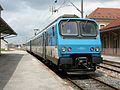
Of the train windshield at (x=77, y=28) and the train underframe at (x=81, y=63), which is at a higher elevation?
the train windshield at (x=77, y=28)

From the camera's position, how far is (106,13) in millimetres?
77688

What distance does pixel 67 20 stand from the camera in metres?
16.3

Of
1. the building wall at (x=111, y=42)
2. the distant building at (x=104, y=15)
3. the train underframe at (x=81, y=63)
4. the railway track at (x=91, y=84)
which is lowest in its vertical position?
the railway track at (x=91, y=84)

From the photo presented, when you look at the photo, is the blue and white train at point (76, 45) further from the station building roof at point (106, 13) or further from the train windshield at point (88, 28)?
the station building roof at point (106, 13)

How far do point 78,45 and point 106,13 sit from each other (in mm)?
63128

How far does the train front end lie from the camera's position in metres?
15.5

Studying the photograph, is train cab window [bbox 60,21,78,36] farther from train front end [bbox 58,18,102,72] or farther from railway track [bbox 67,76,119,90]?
railway track [bbox 67,76,119,90]

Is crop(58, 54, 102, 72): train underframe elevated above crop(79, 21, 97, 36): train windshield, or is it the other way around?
crop(79, 21, 97, 36): train windshield

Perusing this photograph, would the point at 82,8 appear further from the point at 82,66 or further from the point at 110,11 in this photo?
the point at 110,11

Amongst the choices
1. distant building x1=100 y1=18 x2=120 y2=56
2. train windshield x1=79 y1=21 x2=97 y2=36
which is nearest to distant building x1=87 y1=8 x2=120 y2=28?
distant building x1=100 y1=18 x2=120 y2=56

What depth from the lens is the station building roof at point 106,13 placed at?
7488cm

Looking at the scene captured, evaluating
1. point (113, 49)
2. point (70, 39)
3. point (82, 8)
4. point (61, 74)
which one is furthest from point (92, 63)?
point (113, 49)

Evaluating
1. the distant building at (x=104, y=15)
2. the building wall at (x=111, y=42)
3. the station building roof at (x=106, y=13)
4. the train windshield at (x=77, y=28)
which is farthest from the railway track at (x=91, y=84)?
the station building roof at (x=106, y=13)

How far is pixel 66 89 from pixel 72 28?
538cm
